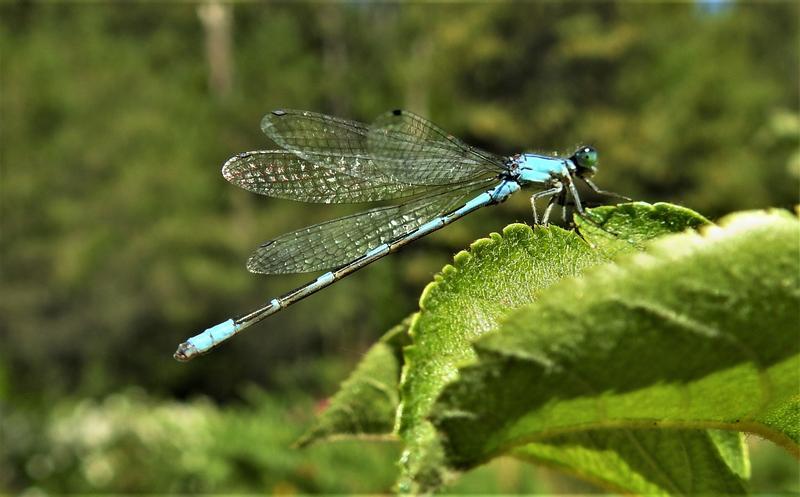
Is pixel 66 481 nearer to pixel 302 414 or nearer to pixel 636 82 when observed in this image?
pixel 302 414

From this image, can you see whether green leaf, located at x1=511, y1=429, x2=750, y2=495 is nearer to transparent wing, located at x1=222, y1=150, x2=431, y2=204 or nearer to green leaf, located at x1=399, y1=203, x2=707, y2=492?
green leaf, located at x1=399, y1=203, x2=707, y2=492

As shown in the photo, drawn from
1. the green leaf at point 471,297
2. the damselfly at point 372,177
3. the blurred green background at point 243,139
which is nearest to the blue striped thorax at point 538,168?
the damselfly at point 372,177

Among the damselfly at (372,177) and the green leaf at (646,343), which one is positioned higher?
the damselfly at (372,177)

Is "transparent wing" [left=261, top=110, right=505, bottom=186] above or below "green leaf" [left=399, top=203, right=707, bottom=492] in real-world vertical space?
above

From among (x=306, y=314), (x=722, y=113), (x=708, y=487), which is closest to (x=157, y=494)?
(x=708, y=487)

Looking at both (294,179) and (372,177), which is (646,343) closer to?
(372,177)

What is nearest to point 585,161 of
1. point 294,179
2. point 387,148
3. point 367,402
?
point 387,148

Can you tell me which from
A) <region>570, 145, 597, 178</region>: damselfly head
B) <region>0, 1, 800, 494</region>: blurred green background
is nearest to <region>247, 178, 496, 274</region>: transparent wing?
<region>570, 145, 597, 178</region>: damselfly head

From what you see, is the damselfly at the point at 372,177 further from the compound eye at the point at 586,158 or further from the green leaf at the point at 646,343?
the green leaf at the point at 646,343
